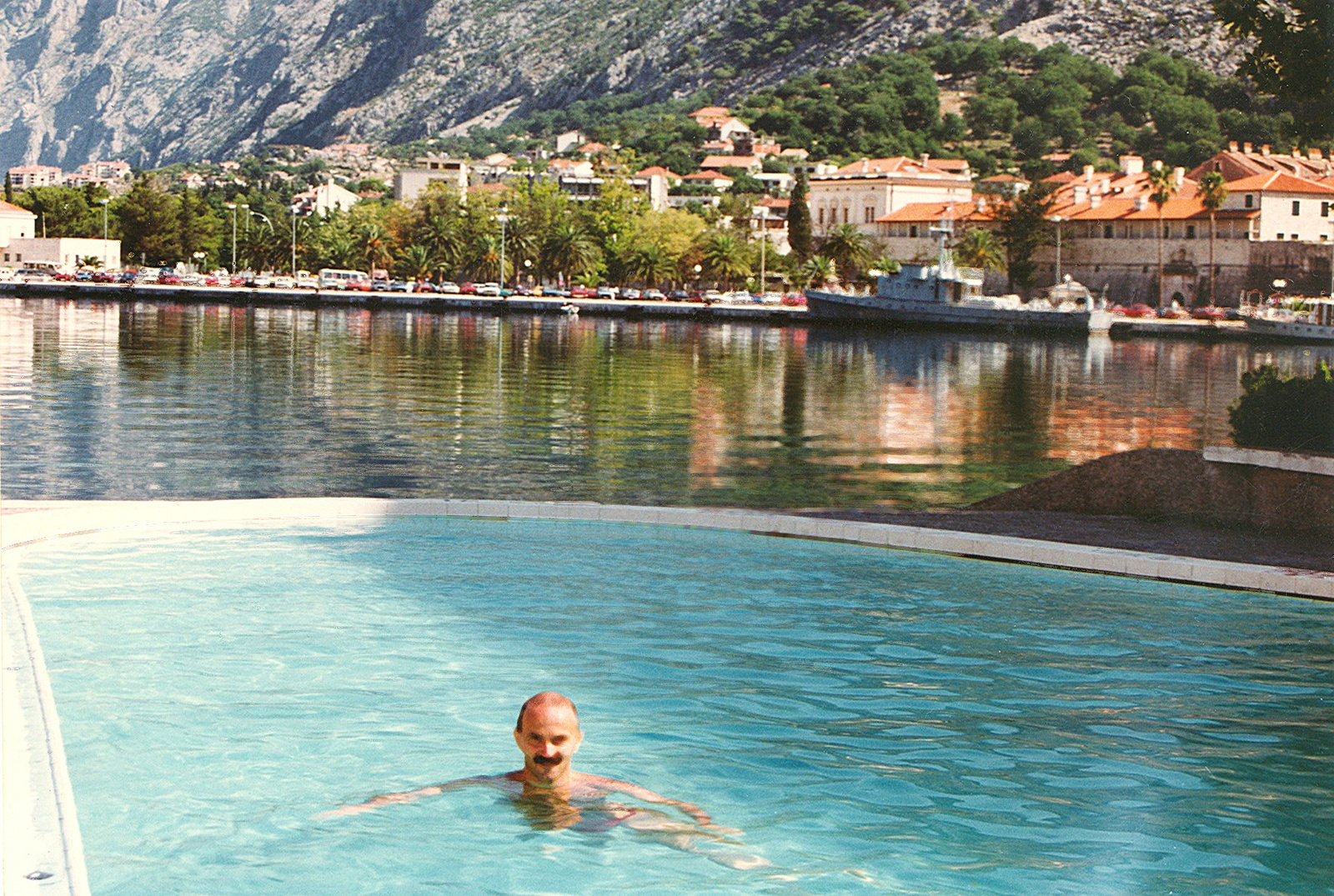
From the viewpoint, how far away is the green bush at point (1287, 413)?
15.4 m

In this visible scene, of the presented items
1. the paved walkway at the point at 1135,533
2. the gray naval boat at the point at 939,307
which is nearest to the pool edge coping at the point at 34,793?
the paved walkway at the point at 1135,533

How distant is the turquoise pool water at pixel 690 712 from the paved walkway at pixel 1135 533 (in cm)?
119

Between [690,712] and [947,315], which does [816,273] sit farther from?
[690,712]

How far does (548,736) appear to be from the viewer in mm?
6566

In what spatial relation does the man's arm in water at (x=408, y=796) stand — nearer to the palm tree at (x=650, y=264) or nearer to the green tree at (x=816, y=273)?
the palm tree at (x=650, y=264)

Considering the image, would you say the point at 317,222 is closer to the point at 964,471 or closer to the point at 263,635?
the point at 964,471

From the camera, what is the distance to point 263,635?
423 inches

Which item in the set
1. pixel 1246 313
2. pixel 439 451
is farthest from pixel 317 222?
pixel 439 451

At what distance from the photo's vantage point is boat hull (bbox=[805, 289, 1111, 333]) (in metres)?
99.7

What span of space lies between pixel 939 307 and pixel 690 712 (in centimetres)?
9714

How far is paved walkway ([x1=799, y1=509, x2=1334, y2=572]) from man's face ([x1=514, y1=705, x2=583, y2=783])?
8024mm

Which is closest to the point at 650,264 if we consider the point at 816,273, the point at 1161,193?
the point at 816,273

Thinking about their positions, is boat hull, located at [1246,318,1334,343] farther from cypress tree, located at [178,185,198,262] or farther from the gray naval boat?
cypress tree, located at [178,185,198,262]

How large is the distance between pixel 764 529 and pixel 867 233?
467 feet
